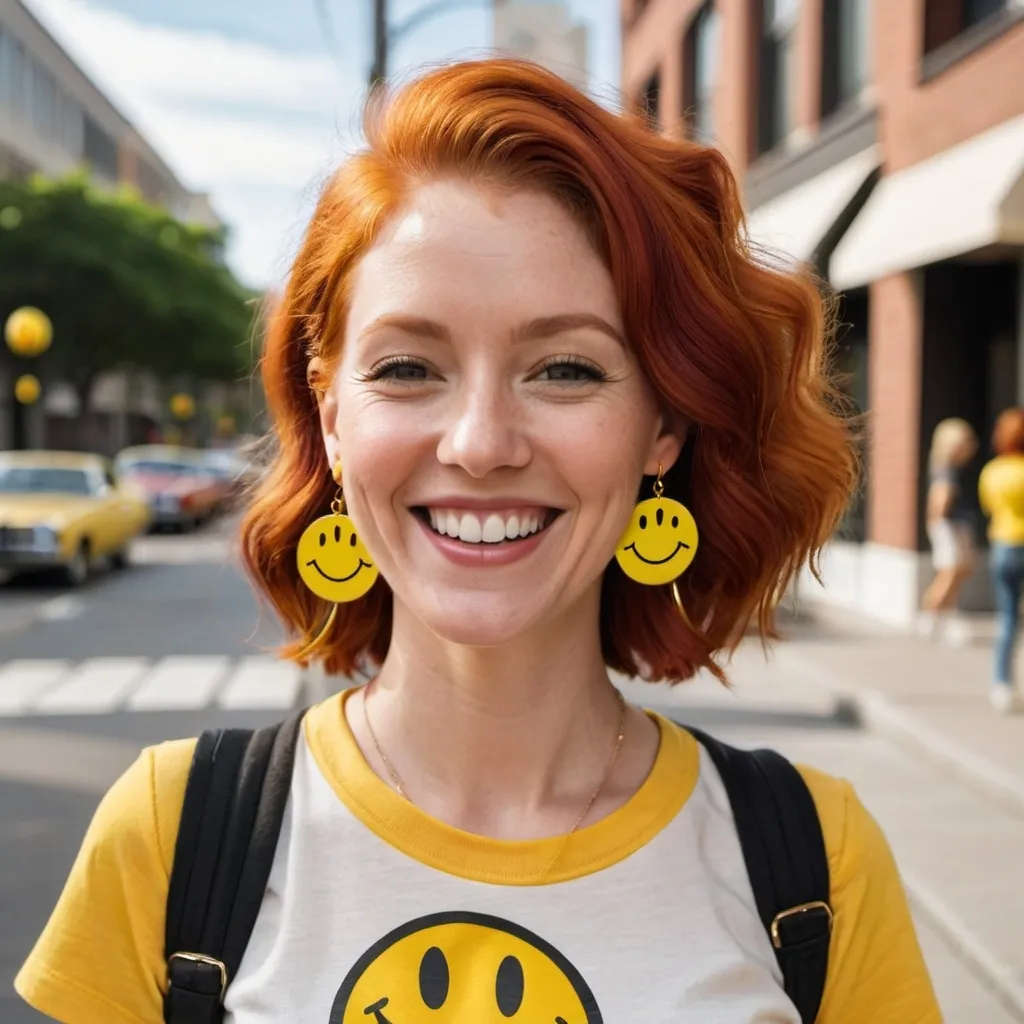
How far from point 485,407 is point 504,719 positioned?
0.47 m

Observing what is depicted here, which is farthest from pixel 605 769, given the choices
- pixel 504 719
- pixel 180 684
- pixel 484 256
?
pixel 180 684

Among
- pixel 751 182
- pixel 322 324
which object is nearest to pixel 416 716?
pixel 322 324

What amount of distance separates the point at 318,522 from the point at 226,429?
3588 inches

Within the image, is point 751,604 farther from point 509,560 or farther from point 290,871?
point 290,871

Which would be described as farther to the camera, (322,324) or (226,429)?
(226,429)

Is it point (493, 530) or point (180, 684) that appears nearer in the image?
point (493, 530)

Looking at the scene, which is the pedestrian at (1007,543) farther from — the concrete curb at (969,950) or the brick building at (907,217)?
the concrete curb at (969,950)

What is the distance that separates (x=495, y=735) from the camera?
1744 mm

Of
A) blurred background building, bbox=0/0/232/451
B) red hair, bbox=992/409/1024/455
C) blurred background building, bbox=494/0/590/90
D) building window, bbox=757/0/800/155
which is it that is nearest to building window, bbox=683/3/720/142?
building window, bbox=757/0/800/155

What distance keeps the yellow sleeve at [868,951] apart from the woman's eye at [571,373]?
0.67 m

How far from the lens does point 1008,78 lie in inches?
404

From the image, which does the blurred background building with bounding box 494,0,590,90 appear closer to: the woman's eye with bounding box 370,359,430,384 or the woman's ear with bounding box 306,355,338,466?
the woman's ear with bounding box 306,355,338,466

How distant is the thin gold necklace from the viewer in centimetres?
170

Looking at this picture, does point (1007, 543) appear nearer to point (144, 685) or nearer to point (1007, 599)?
point (1007, 599)
